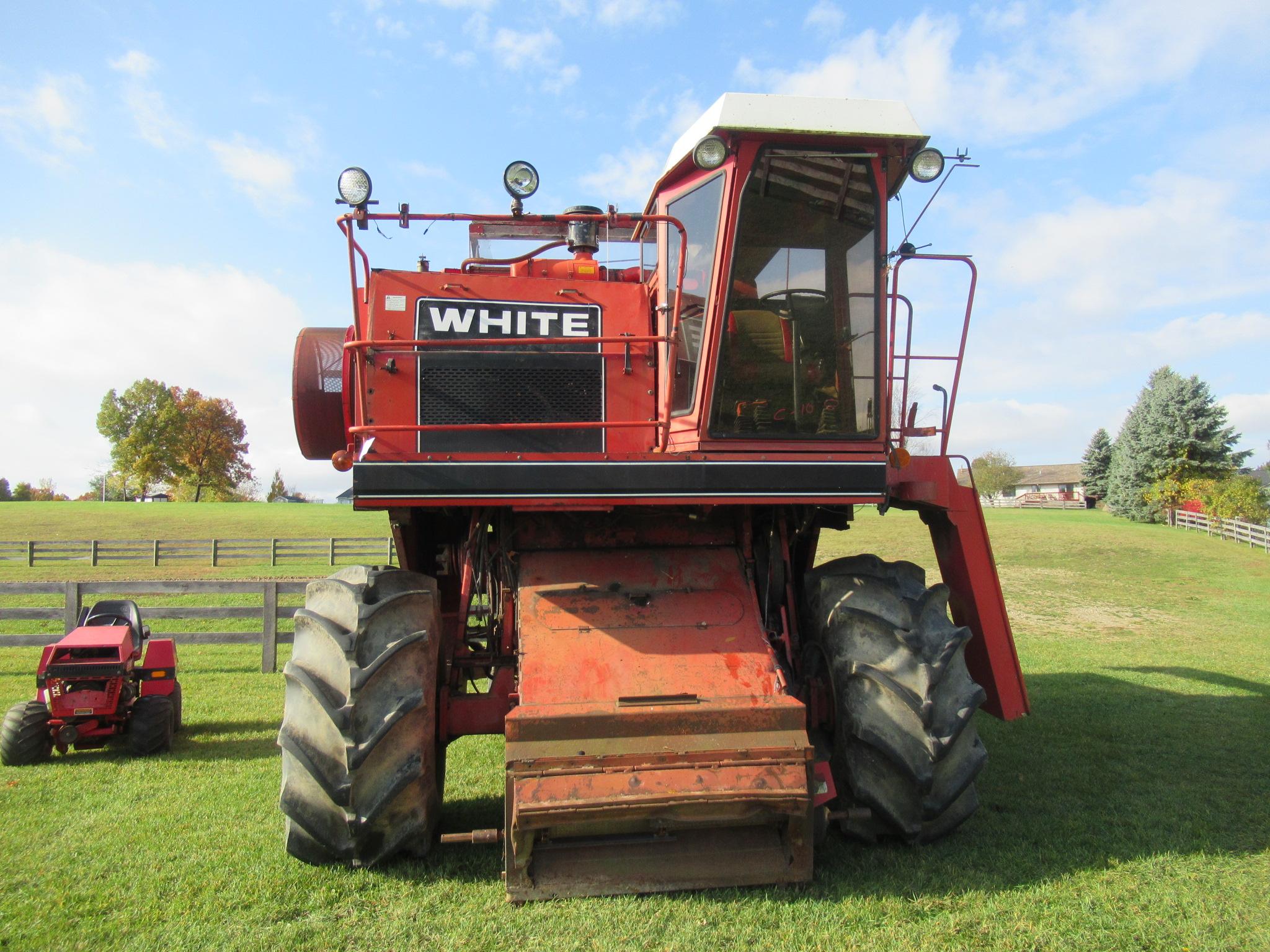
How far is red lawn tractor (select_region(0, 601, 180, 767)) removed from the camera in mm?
6977

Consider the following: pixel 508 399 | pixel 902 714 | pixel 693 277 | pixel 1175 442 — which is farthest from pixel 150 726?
pixel 1175 442

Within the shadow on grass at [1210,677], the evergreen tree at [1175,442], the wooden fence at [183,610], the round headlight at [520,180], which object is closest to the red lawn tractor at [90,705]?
the wooden fence at [183,610]

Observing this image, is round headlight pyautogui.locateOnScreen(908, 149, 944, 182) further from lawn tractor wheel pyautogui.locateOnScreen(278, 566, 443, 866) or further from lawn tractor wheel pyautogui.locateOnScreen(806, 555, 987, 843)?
lawn tractor wheel pyautogui.locateOnScreen(278, 566, 443, 866)

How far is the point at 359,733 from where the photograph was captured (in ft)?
13.6

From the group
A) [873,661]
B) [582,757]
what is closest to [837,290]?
[873,661]

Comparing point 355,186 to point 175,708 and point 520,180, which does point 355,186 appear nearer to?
point 520,180

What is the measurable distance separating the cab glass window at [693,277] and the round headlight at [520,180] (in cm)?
102

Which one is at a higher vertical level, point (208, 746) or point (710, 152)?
point (710, 152)

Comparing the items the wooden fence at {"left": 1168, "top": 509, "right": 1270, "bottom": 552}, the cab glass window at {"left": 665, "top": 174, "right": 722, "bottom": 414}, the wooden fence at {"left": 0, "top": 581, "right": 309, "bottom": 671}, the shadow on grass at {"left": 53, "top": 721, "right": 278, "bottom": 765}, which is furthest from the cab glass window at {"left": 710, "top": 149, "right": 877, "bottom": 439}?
the wooden fence at {"left": 1168, "top": 509, "right": 1270, "bottom": 552}

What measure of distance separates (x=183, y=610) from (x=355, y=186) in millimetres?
8514

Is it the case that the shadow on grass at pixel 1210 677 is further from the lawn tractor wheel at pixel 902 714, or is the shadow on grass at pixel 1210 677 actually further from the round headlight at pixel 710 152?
the round headlight at pixel 710 152

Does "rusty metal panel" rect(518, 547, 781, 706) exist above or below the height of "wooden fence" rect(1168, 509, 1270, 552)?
above

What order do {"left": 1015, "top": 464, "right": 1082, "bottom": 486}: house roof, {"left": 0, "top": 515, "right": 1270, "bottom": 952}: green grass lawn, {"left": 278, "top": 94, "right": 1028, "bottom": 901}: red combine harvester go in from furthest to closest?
{"left": 1015, "top": 464, "right": 1082, "bottom": 486}: house roof → {"left": 278, "top": 94, "right": 1028, "bottom": 901}: red combine harvester → {"left": 0, "top": 515, "right": 1270, "bottom": 952}: green grass lawn

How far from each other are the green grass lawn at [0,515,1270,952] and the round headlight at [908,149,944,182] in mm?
3686
